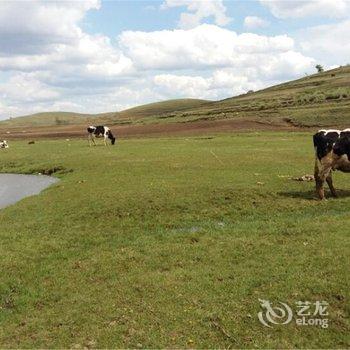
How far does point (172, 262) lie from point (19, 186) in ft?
65.0

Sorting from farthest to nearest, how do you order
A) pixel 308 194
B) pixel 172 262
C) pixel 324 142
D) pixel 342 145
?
1. pixel 308 194
2. pixel 324 142
3. pixel 342 145
4. pixel 172 262

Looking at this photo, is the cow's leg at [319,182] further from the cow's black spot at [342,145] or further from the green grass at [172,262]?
the cow's black spot at [342,145]

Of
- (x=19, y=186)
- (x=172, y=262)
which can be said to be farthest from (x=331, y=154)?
(x=19, y=186)

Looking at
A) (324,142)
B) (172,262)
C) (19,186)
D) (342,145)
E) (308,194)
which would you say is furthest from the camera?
(19,186)

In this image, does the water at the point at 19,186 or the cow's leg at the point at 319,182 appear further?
the water at the point at 19,186

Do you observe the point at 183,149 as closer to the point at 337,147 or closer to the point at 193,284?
the point at 337,147

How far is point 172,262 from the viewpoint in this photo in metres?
14.4

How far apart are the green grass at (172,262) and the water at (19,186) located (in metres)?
2.54

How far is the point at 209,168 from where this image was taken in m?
29.4

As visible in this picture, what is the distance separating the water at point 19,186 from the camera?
90.8ft

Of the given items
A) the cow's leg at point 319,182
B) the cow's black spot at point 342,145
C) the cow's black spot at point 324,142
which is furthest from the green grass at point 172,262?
the cow's black spot at point 342,145

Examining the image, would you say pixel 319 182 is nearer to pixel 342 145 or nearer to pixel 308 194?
pixel 308 194

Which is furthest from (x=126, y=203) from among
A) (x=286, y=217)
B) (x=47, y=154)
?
(x=47, y=154)

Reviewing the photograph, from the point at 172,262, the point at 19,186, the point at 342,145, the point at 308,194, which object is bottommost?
the point at 172,262
